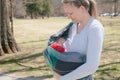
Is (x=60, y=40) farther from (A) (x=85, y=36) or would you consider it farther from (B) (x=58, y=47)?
(A) (x=85, y=36)

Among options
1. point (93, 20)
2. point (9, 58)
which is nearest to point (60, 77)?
point (93, 20)

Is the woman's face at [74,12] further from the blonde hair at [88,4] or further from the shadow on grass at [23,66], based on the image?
the shadow on grass at [23,66]

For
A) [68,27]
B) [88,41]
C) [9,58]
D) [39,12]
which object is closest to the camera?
[88,41]

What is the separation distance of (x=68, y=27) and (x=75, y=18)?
0.31 m

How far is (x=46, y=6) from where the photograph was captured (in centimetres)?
6694

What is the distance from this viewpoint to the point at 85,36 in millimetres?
2432

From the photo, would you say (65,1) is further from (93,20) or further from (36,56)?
(36,56)

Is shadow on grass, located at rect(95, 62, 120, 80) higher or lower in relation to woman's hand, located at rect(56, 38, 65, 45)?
lower

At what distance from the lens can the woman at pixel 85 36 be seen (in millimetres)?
2363

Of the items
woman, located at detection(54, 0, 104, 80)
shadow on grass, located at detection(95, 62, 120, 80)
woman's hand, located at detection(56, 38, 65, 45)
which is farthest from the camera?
shadow on grass, located at detection(95, 62, 120, 80)

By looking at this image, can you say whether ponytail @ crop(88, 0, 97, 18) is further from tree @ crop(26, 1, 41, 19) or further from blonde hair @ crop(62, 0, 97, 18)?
tree @ crop(26, 1, 41, 19)

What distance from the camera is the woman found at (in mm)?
2363

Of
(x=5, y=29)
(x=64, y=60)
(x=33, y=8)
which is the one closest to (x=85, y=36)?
(x=64, y=60)

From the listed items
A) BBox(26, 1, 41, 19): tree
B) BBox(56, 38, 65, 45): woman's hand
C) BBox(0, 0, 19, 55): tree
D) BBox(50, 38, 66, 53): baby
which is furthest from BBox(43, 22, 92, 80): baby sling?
BBox(26, 1, 41, 19): tree
